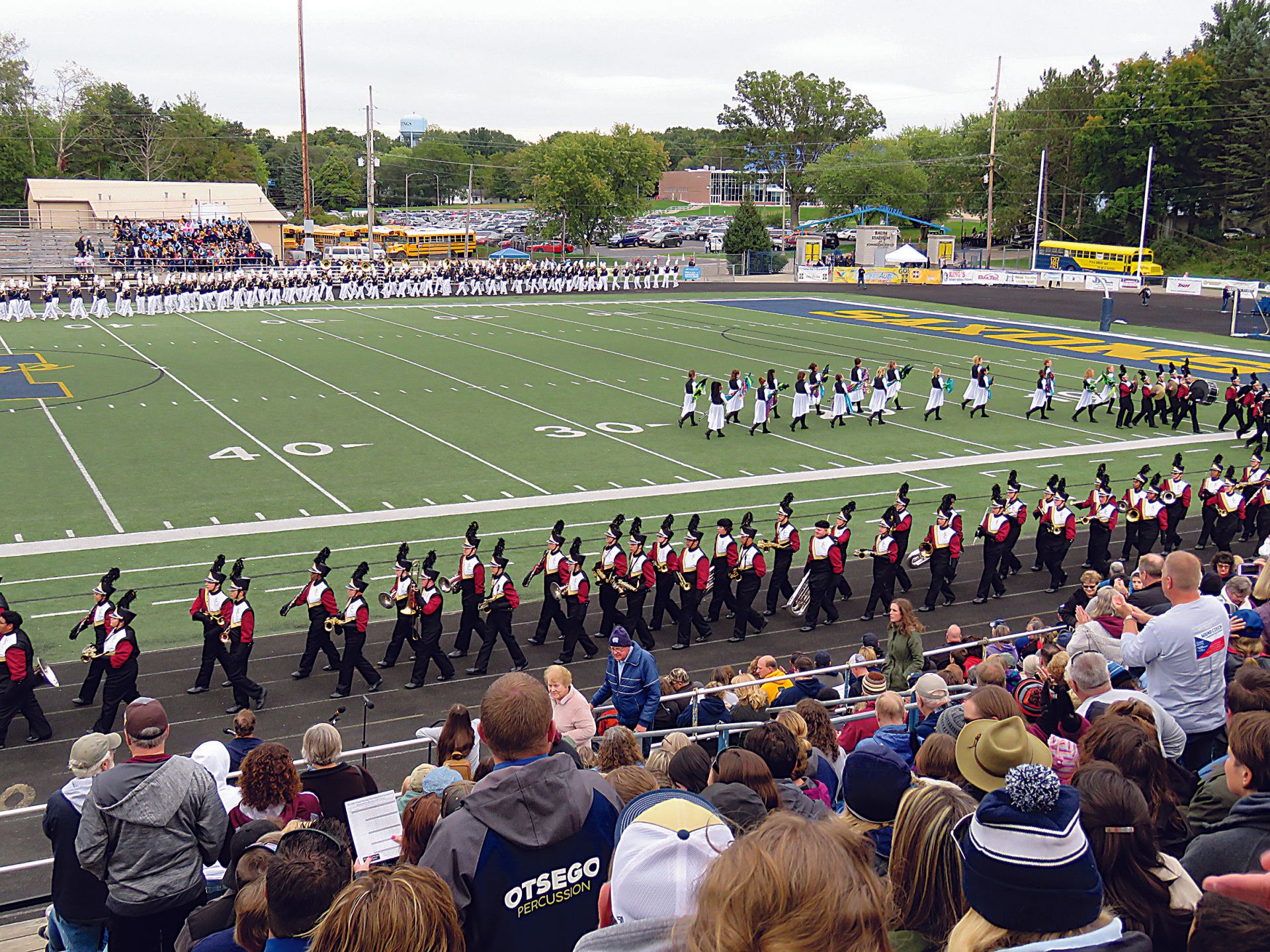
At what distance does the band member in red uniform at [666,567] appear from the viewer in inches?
505

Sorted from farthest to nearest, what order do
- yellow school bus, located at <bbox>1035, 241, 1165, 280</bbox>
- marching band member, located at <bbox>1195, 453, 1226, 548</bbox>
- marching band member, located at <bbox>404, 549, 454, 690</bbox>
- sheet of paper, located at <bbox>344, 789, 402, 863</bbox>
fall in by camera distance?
yellow school bus, located at <bbox>1035, 241, 1165, 280</bbox>, marching band member, located at <bbox>1195, 453, 1226, 548</bbox>, marching band member, located at <bbox>404, 549, 454, 690</bbox>, sheet of paper, located at <bbox>344, 789, 402, 863</bbox>

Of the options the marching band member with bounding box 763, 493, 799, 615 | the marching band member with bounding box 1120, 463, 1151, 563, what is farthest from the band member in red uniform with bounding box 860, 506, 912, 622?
the marching band member with bounding box 1120, 463, 1151, 563

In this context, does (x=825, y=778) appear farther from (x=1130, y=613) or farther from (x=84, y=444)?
(x=84, y=444)

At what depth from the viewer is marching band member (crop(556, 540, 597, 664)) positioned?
39.8 feet

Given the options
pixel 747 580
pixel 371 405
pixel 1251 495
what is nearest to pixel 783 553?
pixel 747 580

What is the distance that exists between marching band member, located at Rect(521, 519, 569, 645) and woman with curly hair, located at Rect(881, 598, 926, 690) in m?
3.94

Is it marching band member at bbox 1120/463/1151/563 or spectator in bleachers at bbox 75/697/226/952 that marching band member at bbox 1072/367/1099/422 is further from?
spectator in bleachers at bbox 75/697/226/952

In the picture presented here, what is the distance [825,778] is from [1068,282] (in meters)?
60.7

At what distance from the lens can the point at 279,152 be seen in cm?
13812

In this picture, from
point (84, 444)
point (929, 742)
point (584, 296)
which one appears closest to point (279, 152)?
point (584, 296)

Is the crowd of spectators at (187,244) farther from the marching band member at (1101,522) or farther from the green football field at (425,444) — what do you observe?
the marching band member at (1101,522)

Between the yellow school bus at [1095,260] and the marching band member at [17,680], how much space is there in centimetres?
6036

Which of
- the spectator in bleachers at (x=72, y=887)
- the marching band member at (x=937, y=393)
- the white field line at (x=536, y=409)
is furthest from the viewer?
the marching band member at (x=937, y=393)

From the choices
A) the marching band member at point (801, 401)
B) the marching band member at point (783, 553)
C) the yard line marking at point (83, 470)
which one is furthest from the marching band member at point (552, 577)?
the marching band member at point (801, 401)
